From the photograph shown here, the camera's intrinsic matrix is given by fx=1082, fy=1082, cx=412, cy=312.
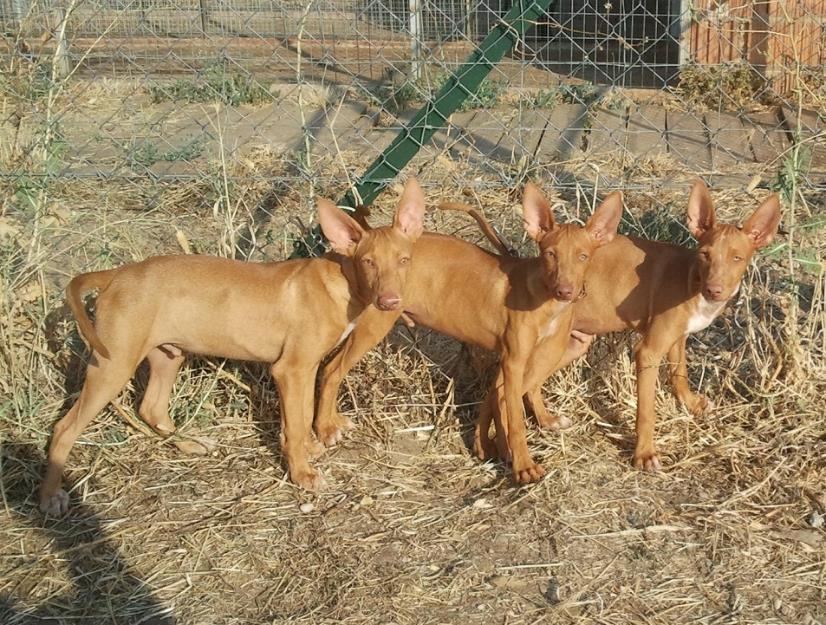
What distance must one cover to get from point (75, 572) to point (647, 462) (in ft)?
8.70

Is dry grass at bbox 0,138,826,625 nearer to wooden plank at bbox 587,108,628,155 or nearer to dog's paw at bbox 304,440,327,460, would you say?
dog's paw at bbox 304,440,327,460

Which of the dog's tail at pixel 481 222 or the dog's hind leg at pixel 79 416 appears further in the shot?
the dog's tail at pixel 481 222

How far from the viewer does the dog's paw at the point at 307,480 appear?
5.11 meters

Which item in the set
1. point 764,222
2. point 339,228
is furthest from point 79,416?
point 764,222

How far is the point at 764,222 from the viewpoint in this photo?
16.2 feet

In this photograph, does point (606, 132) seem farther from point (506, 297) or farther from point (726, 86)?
point (506, 297)

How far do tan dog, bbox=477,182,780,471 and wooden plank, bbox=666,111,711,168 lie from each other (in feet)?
9.78

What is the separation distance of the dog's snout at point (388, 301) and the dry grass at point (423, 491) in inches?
37.4

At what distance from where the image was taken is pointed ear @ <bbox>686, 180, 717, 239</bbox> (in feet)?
16.5

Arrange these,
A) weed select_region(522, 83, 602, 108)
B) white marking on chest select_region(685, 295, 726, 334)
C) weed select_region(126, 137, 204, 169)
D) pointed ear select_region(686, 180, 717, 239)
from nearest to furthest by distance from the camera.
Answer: pointed ear select_region(686, 180, 717, 239), white marking on chest select_region(685, 295, 726, 334), weed select_region(126, 137, 204, 169), weed select_region(522, 83, 602, 108)

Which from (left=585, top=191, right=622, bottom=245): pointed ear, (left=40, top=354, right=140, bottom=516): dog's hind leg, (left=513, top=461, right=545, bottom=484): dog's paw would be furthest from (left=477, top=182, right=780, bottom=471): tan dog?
(left=40, top=354, right=140, bottom=516): dog's hind leg

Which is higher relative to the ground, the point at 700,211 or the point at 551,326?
the point at 700,211

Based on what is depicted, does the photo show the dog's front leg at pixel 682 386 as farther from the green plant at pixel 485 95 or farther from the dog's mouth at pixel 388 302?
the green plant at pixel 485 95

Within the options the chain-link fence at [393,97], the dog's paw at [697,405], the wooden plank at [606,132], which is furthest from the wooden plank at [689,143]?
the dog's paw at [697,405]
